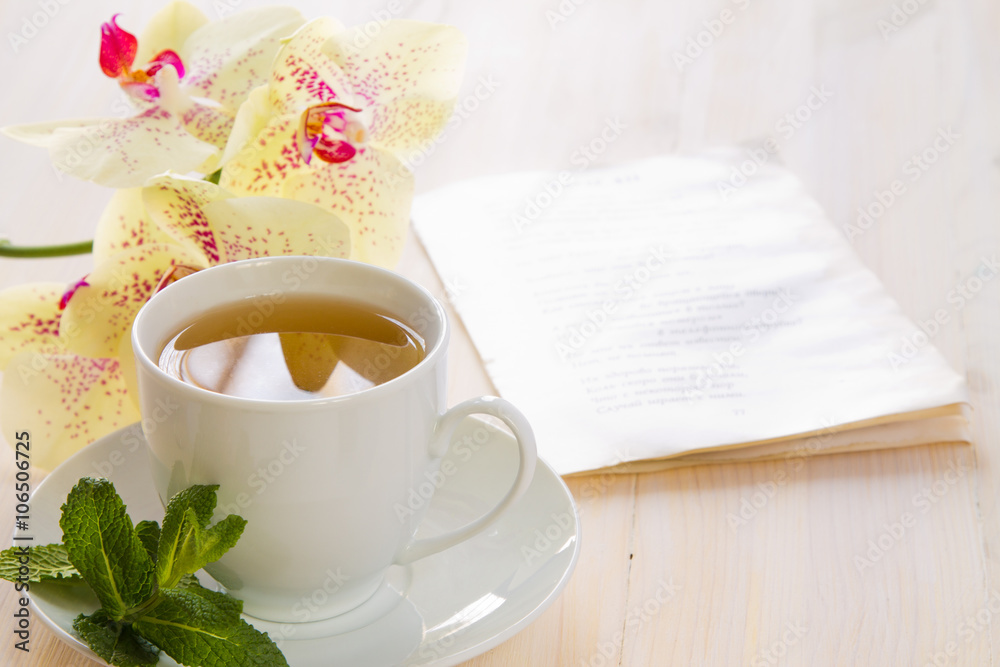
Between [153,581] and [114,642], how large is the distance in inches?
1.2

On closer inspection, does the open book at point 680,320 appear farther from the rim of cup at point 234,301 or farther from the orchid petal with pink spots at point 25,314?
the orchid petal with pink spots at point 25,314

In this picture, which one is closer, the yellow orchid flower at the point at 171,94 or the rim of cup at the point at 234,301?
the rim of cup at the point at 234,301

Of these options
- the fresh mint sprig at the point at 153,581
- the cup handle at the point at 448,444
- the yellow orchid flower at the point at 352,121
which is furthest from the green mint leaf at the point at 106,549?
the yellow orchid flower at the point at 352,121

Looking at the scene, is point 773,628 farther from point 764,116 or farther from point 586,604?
point 764,116

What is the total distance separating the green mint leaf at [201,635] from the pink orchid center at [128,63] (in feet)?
1.10

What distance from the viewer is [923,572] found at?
1.88 feet

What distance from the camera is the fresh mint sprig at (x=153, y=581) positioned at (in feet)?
1.38

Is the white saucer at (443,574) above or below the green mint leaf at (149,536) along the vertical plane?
below

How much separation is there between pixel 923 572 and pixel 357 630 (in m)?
0.34

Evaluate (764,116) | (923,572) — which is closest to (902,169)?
(764,116)

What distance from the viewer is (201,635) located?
16.6 inches

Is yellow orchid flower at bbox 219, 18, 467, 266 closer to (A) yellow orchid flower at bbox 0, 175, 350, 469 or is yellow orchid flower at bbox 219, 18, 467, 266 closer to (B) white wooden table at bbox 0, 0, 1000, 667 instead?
(A) yellow orchid flower at bbox 0, 175, 350, 469

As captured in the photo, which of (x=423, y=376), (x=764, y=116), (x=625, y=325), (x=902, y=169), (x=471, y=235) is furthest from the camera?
(x=764, y=116)

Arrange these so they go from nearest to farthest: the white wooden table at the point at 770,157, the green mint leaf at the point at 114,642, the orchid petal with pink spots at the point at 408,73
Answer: the green mint leaf at the point at 114,642, the white wooden table at the point at 770,157, the orchid petal with pink spots at the point at 408,73
